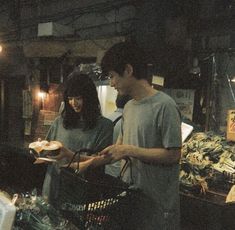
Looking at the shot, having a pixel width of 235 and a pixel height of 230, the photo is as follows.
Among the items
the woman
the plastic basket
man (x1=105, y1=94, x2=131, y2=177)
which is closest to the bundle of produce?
man (x1=105, y1=94, x2=131, y2=177)

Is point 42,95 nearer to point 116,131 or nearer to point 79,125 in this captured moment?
point 116,131

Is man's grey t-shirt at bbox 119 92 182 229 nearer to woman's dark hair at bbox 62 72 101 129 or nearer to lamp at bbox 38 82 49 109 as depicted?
woman's dark hair at bbox 62 72 101 129

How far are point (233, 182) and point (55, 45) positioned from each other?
719 centimetres

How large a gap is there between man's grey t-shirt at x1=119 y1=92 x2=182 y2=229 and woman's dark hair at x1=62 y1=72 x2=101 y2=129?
Result: 115 cm

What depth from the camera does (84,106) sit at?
4539 mm

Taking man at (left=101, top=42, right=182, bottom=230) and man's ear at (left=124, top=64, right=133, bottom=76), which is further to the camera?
man's ear at (left=124, top=64, right=133, bottom=76)

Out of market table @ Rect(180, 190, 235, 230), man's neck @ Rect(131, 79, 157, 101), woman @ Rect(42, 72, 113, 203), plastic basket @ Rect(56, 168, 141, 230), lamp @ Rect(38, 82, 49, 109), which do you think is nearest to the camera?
plastic basket @ Rect(56, 168, 141, 230)

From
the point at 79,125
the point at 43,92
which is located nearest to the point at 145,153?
the point at 79,125

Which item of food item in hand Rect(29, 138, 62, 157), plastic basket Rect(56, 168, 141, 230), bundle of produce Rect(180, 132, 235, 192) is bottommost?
bundle of produce Rect(180, 132, 235, 192)

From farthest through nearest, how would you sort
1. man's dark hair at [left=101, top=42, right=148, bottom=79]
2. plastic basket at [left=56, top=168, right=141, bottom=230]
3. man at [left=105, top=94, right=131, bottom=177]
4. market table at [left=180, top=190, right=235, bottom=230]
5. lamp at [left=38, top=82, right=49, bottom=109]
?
lamp at [left=38, top=82, right=49, bottom=109]
market table at [left=180, top=190, right=235, bottom=230]
man at [left=105, top=94, right=131, bottom=177]
man's dark hair at [left=101, top=42, right=148, bottom=79]
plastic basket at [left=56, top=168, right=141, bottom=230]

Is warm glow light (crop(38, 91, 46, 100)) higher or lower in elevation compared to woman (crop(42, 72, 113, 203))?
lower

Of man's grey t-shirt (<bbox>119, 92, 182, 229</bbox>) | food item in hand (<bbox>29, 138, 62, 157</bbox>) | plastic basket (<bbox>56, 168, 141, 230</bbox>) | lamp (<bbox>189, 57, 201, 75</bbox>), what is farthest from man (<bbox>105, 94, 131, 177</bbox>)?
lamp (<bbox>189, 57, 201, 75</bbox>)

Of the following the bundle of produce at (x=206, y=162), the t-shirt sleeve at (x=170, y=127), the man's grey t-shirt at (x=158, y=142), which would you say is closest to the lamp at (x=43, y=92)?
the bundle of produce at (x=206, y=162)

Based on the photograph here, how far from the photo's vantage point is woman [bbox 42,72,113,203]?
4.38 meters
